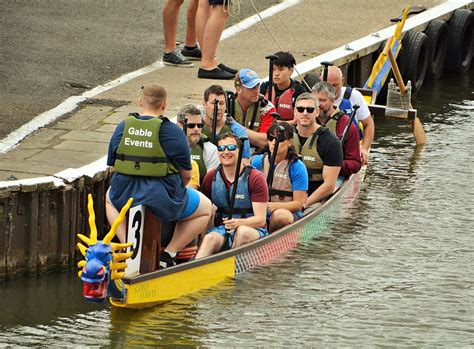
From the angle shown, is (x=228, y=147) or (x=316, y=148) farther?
(x=316, y=148)

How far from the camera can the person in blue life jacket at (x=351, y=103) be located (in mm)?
14688

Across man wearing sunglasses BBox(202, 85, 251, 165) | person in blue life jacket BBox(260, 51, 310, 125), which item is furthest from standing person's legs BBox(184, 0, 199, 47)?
man wearing sunglasses BBox(202, 85, 251, 165)

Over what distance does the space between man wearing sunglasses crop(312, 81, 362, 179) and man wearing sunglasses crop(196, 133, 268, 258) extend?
228 centimetres

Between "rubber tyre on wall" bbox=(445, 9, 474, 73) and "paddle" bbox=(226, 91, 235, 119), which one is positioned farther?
"rubber tyre on wall" bbox=(445, 9, 474, 73)

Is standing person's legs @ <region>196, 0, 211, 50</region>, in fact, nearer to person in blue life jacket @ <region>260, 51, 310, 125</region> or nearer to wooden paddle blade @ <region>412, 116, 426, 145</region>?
person in blue life jacket @ <region>260, 51, 310, 125</region>

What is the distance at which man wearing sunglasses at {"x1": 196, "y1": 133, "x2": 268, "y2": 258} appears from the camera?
37.9 ft

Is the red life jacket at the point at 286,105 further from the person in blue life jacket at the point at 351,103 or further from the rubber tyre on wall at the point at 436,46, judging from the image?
the rubber tyre on wall at the point at 436,46

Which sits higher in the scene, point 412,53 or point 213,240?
point 412,53

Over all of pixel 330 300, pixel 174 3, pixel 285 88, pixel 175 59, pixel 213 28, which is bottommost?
pixel 330 300

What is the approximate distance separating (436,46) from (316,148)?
8.85 metres

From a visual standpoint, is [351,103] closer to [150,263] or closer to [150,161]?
[150,263]

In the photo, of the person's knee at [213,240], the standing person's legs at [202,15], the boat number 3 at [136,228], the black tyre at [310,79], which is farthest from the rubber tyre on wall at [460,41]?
the boat number 3 at [136,228]

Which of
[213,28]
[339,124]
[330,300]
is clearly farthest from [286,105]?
[330,300]

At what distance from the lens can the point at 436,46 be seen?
21.6m
